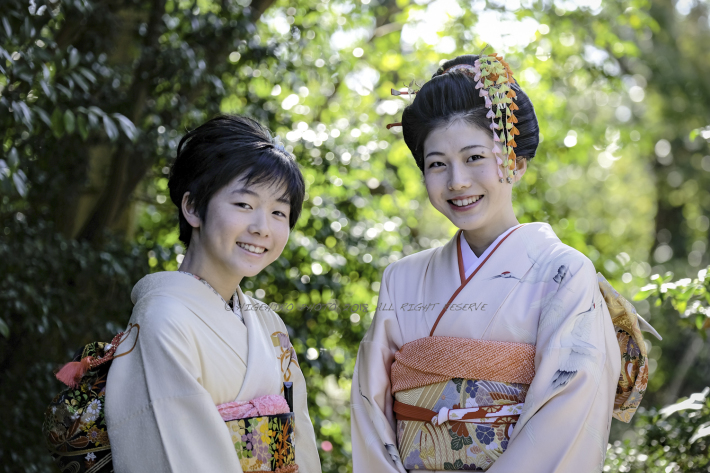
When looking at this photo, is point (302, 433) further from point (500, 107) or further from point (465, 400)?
point (500, 107)

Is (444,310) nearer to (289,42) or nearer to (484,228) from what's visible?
(484,228)

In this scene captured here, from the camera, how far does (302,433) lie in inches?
99.0

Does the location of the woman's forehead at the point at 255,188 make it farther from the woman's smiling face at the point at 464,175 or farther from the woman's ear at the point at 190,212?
the woman's smiling face at the point at 464,175

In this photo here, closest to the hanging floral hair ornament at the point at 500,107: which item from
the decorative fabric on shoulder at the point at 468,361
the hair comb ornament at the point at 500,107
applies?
the hair comb ornament at the point at 500,107

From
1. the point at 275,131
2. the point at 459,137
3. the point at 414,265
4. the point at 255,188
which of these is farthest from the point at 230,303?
the point at 275,131

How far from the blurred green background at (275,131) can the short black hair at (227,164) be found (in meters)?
0.42

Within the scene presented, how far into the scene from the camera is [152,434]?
1.98 meters

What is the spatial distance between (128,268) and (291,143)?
1.22 m

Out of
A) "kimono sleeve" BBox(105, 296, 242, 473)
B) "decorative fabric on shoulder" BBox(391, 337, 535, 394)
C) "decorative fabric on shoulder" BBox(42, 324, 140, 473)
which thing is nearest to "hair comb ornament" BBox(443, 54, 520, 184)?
"decorative fabric on shoulder" BBox(391, 337, 535, 394)

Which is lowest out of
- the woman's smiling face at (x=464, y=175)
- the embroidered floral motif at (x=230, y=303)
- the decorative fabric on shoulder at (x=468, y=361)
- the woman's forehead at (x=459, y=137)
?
the decorative fabric on shoulder at (x=468, y=361)

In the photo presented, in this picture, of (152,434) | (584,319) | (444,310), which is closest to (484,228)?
(444,310)

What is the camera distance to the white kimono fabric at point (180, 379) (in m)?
1.98

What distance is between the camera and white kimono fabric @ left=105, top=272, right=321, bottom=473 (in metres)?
1.98

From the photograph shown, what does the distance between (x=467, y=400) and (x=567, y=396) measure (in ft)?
1.01
